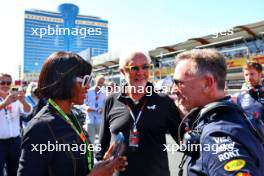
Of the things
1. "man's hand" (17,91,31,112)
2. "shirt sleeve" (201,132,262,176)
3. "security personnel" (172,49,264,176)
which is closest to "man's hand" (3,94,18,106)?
"man's hand" (17,91,31,112)

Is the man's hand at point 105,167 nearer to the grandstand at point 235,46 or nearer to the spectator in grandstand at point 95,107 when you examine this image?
the spectator in grandstand at point 95,107

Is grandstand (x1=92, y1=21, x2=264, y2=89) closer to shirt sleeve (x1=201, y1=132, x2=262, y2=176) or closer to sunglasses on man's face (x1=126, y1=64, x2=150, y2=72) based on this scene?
sunglasses on man's face (x1=126, y1=64, x2=150, y2=72)

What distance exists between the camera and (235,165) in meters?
1.27

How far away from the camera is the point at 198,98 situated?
1.72m

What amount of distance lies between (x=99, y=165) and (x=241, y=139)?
902mm

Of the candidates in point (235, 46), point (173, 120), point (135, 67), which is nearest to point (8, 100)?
point (135, 67)

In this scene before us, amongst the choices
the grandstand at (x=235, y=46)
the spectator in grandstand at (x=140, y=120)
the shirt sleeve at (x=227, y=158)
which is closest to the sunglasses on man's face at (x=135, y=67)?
the spectator in grandstand at (x=140, y=120)

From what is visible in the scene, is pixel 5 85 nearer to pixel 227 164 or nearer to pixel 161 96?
pixel 161 96

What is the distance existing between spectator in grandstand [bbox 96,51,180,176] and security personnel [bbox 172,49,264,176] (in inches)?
35.3

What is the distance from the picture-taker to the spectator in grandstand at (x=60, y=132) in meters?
1.70

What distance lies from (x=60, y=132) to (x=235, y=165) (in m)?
1.02

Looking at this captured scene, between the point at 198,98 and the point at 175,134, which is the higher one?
the point at 198,98

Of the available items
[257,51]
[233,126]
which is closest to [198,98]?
[233,126]

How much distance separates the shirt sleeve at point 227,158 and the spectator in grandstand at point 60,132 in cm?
75
